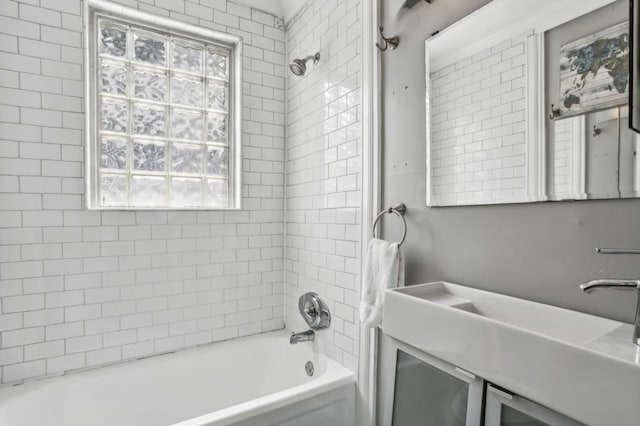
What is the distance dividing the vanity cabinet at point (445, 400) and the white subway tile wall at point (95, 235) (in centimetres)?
147

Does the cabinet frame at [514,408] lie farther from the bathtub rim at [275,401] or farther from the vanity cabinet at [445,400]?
the bathtub rim at [275,401]

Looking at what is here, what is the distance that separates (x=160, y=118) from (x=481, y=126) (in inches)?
75.3

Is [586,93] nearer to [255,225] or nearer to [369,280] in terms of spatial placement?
[369,280]

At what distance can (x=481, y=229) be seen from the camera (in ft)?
4.14

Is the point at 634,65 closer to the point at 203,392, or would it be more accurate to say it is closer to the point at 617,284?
the point at 617,284

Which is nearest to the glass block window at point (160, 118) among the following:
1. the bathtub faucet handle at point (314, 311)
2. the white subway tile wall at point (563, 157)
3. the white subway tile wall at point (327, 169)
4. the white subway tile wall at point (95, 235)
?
the white subway tile wall at point (95, 235)

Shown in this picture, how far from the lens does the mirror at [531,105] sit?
0.93m

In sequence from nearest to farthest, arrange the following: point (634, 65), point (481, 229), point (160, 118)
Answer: point (634, 65)
point (481, 229)
point (160, 118)

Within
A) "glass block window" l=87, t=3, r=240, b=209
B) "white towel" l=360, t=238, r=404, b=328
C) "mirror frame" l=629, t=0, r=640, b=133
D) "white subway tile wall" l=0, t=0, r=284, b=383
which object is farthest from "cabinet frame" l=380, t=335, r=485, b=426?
"glass block window" l=87, t=3, r=240, b=209

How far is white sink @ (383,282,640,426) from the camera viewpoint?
0.67m

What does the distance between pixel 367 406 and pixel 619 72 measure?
169 centimetres

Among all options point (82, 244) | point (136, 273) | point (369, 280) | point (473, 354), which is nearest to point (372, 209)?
point (369, 280)

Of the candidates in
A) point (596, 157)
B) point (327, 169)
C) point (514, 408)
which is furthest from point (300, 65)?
point (514, 408)

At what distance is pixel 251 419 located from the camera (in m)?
1.55
